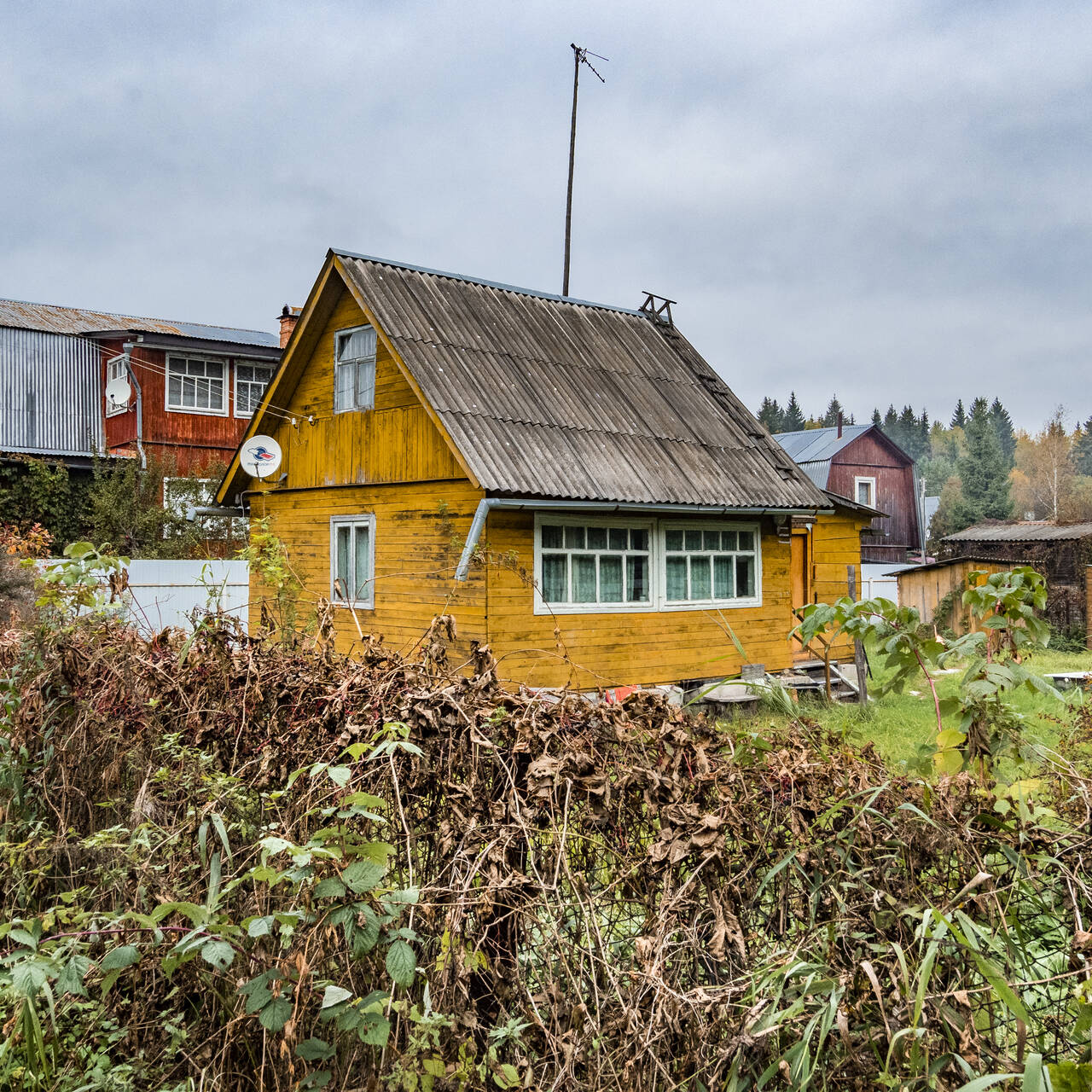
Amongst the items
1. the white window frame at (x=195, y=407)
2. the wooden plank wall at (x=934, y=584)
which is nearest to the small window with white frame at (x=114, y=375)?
the white window frame at (x=195, y=407)

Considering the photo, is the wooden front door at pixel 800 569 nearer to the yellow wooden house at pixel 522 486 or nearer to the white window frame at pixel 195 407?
the yellow wooden house at pixel 522 486

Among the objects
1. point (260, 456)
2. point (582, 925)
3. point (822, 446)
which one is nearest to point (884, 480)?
point (822, 446)

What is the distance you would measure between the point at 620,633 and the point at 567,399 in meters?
3.69

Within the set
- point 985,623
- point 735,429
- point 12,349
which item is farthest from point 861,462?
point 985,623

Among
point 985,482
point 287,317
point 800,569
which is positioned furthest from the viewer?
point 985,482

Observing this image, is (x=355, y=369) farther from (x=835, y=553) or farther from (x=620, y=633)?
(x=835, y=553)

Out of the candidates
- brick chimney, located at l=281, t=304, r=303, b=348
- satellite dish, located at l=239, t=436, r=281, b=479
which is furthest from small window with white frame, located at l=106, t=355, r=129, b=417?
satellite dish, located at l=239, t=436, r=281, b=479

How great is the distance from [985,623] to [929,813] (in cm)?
104

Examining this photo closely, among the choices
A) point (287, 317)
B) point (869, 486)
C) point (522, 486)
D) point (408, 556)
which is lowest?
point (408, 556)

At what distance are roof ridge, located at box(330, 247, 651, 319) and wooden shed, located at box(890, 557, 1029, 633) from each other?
9441 mm

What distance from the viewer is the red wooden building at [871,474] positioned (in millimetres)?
44906

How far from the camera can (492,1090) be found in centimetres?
249

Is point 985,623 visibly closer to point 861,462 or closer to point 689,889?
point 689,889

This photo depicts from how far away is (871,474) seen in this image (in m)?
46.7
